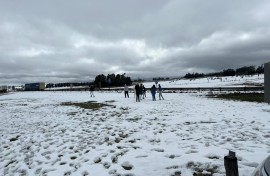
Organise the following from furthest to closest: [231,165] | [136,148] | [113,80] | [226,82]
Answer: [113,80]
[226,82]
[136,148]
[231,165]

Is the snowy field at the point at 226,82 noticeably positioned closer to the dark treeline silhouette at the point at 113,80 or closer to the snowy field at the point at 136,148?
the dark treeline silhouette at the point at 113,80

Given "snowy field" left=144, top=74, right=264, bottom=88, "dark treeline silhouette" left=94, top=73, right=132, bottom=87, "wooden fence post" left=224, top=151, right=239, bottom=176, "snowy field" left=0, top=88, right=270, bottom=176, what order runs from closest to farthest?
"wooden fence post" left=224, top=151, right=239, bottom=176
"snowy field" left=0, top=88, right=270, bottom=176
"snowy field" left=144, top=74, right=264, bottom=88
"dark treeline silhouette" left=94, top=73, right=132, bottom=87

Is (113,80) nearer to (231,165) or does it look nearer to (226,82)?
(226,82)

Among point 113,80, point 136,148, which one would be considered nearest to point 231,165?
point 136,148

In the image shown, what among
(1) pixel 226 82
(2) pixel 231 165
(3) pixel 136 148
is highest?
(1) pixel 226 82

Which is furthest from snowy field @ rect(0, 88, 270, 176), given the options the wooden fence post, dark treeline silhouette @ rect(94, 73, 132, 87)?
dark treeline silhouette @ rect(94, 73, 132, 87)

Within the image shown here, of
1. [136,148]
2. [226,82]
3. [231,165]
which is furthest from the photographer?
[226,82]

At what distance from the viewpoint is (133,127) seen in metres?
11.7

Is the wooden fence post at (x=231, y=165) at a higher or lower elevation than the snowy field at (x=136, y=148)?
higher

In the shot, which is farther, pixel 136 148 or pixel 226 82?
pixel 226 82

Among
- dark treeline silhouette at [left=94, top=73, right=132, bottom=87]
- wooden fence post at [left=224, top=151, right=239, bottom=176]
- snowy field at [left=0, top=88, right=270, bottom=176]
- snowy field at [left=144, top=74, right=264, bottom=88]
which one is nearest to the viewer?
wooden fence post at [left=224, top=151, right=239, bottom=176]

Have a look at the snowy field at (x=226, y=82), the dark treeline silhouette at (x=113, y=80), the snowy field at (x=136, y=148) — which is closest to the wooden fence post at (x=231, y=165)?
the snowy field at (x=136, y=148)

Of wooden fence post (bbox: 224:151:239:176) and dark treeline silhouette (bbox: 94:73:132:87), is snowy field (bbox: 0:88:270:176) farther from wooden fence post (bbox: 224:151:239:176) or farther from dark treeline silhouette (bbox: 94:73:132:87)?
dark treeline silhouette (bbox: 94:73:132:87)

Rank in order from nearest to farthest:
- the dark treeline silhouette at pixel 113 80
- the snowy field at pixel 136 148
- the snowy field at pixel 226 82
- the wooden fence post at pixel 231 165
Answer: the wooden fence post at pixel 231 165 < the snowy field at pixel 136 148 < the snowy field at pixel 226 82 < the dark treeline silhouette at pixel 113 80
